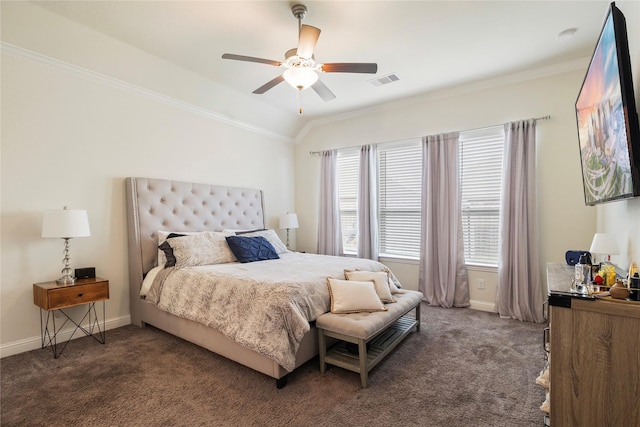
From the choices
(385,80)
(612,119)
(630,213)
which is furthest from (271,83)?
(630,213)

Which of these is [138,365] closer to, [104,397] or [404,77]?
[104,397]

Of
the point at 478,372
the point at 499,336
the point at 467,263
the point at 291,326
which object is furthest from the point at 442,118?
the point at 291,326

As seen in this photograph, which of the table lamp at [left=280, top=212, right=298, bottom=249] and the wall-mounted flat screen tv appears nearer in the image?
the wall-mounted flat screen tv

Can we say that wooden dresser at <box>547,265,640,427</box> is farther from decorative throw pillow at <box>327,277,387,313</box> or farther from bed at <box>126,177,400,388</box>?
bed at <box>126,177,400,388</box>

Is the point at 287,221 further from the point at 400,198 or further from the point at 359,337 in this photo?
the point at 359,337

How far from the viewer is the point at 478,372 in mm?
2426

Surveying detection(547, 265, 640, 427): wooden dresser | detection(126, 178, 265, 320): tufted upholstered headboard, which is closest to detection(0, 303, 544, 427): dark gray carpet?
detection(547, 265, 640, 427): wooden dresser

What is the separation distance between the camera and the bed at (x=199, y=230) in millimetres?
2344

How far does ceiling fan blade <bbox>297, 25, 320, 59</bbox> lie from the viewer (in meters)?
2.18

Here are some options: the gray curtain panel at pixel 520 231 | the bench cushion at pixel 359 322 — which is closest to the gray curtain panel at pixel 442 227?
the gray curtain panel at pixel 520 231

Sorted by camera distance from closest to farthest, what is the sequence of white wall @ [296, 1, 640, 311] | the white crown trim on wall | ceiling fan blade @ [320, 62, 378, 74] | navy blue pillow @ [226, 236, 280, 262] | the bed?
the bed → ceiling fan blade @ [320, 62, 378, 74] → the white crown trim on wall → white wall @ [296, 1, 640, 311] → navy blue pillow @ [226, 236, 280, 262]

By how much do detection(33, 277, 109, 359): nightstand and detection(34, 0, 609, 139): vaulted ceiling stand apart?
237cm

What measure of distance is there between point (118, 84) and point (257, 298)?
9.50ft

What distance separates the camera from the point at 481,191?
405 centimetres
